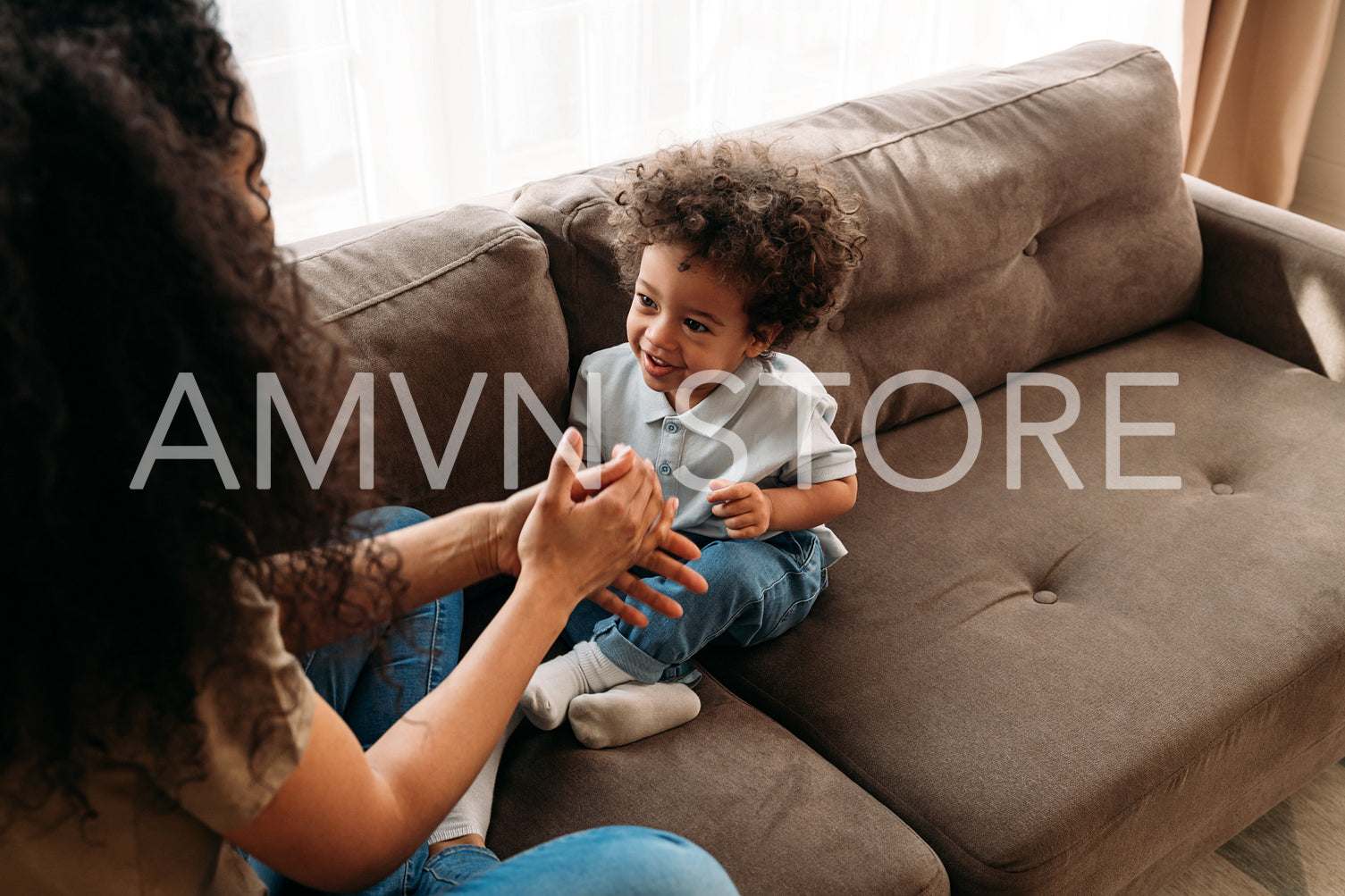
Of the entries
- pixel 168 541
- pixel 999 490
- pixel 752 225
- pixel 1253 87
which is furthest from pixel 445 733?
pixel 1253 87

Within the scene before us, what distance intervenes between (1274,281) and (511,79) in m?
1.49

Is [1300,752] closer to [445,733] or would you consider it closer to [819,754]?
[819,754]

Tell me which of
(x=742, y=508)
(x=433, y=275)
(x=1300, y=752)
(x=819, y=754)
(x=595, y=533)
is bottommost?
(x=1300, y=752)

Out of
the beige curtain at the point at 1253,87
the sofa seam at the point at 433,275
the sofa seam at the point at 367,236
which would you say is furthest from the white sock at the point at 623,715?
the beige curtain at the point at 1253,87

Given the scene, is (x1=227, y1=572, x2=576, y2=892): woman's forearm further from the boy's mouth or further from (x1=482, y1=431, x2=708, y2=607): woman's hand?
the boy's mouth

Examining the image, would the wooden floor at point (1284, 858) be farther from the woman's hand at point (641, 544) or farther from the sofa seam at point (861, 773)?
the woman's hand at point (641, 544)

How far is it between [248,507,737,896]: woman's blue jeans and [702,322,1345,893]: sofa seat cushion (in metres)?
0.41

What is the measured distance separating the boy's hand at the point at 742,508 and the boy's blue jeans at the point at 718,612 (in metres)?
0.05

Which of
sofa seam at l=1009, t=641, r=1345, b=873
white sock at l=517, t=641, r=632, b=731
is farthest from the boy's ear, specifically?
sofa seam at l=1009, t=641, r=1345, b=873

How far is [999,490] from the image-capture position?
1.70m

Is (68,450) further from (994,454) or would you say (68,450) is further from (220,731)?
(994,454)

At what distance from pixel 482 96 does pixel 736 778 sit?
1392mm

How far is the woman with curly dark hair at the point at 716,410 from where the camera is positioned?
1.31m

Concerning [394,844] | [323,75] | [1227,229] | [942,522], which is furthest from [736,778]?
[1227,229]
